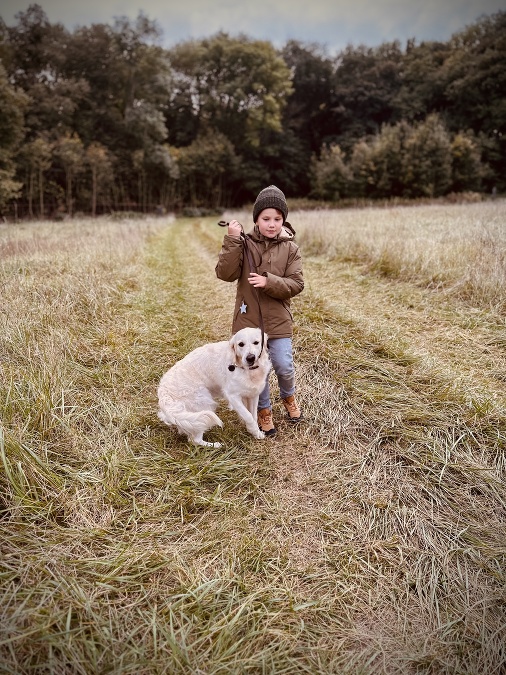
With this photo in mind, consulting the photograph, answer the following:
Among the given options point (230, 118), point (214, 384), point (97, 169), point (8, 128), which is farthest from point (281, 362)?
point (230, 118)

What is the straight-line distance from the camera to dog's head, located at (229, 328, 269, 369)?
2906 millimetres

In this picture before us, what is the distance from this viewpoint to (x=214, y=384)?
327 centimetres

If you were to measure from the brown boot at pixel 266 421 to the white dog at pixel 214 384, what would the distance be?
0.10 metres

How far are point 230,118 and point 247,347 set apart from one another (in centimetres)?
4454

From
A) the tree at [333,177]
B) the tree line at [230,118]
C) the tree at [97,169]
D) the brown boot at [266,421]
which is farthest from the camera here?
the tree at [333,177]

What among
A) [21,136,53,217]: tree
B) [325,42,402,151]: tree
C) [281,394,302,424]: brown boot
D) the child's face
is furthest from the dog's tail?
[325,42,402,151]: tree

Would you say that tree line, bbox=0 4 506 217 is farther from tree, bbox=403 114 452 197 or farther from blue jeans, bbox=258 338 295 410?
blue jeans, bbox=258 338 295 410

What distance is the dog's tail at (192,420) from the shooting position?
2.94 m

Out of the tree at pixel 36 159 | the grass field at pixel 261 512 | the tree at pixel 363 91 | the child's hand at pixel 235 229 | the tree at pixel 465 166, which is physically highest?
the tree at pixel 363 91

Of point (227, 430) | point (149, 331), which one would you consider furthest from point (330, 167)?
point (227, 430)

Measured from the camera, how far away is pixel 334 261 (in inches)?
348

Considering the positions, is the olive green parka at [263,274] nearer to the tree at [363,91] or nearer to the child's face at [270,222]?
the child's face at [270,222]

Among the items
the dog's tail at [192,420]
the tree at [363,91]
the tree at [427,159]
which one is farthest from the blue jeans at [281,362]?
the tree at [363,91]

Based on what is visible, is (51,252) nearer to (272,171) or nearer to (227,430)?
(227,430)
